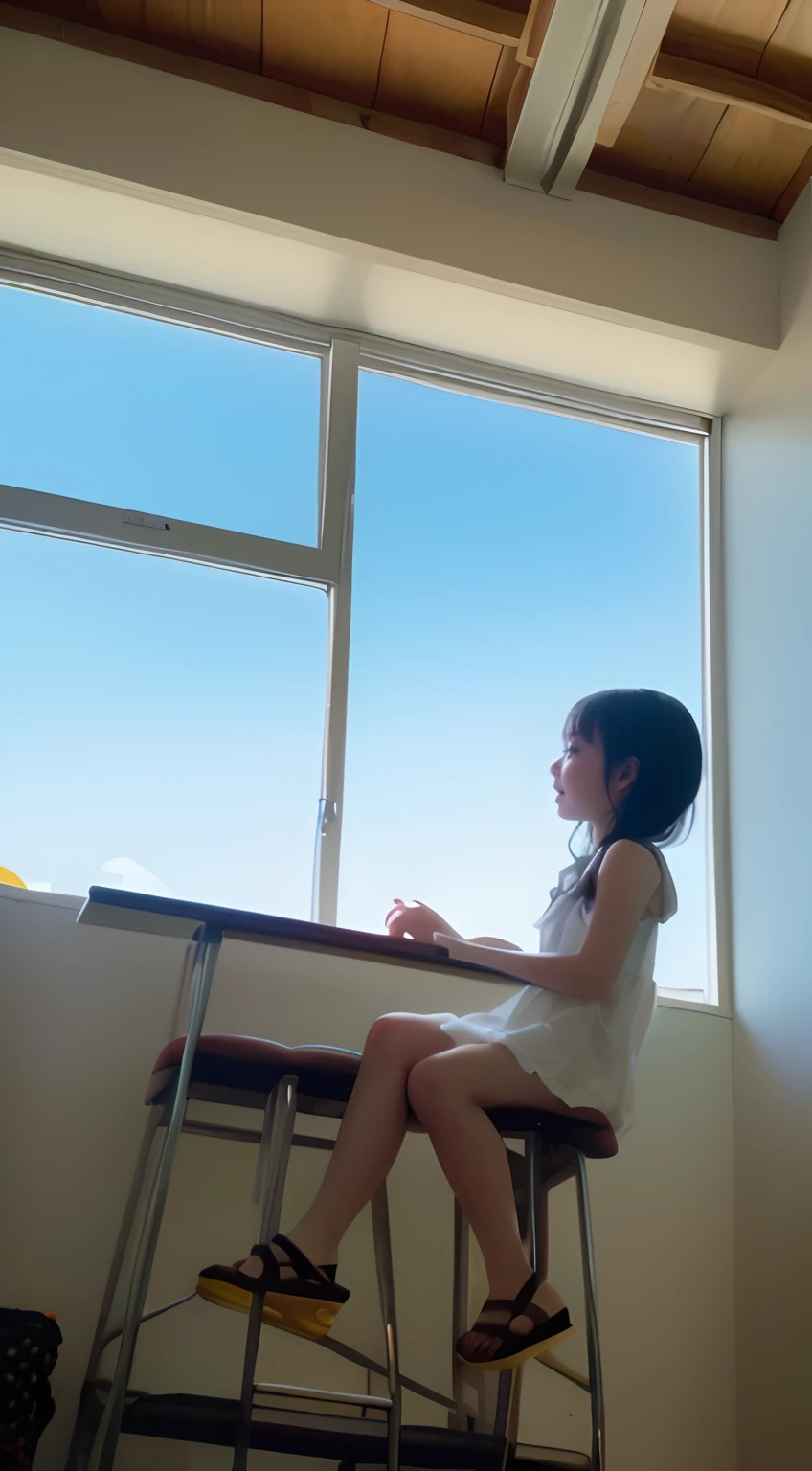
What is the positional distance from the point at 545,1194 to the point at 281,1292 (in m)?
0.52

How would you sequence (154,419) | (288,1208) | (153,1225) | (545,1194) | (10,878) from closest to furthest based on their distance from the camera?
(153,1225), (545,1194), (288,1208), (10,878), (154,419)

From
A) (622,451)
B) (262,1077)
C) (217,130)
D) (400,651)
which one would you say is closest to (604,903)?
(262,1077)

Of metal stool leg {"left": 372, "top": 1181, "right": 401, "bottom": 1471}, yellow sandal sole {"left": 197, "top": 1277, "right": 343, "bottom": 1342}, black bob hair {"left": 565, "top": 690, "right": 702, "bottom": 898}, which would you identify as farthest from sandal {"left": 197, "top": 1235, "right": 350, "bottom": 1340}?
black bob hair {"left": 565, "top": 690, "right": 702, "bottom": 898}

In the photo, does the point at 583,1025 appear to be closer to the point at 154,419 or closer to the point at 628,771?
the point at 628,771

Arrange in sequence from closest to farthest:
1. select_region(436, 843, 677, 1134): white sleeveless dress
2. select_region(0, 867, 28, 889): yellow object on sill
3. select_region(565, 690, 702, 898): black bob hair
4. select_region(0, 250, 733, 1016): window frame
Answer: select_region(436, 843, 677, 1134): white sleeveless dress < select_region(565, 690, 702, 898): black bob hair < select_region(0, 867, 28, 889): yellow object on sill < select_region(0, 250, 733, 1016): window frame

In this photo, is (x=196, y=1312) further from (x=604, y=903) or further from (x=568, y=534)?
(x=568, y=534)

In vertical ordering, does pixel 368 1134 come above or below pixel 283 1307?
above

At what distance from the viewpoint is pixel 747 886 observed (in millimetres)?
2582

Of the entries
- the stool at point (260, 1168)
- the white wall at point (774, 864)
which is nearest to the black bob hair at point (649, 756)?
the white wall at point (774, 864)

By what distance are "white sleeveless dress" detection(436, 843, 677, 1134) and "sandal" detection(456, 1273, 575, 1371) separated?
0.29m

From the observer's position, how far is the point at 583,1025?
1821 mm

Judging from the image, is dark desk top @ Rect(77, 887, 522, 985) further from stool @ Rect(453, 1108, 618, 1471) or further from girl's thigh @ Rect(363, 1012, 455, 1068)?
stool @ Rect(453, 1108, 618, 1471)

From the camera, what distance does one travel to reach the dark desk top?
1.46 m

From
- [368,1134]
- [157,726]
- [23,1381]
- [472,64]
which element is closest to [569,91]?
[472,64]
